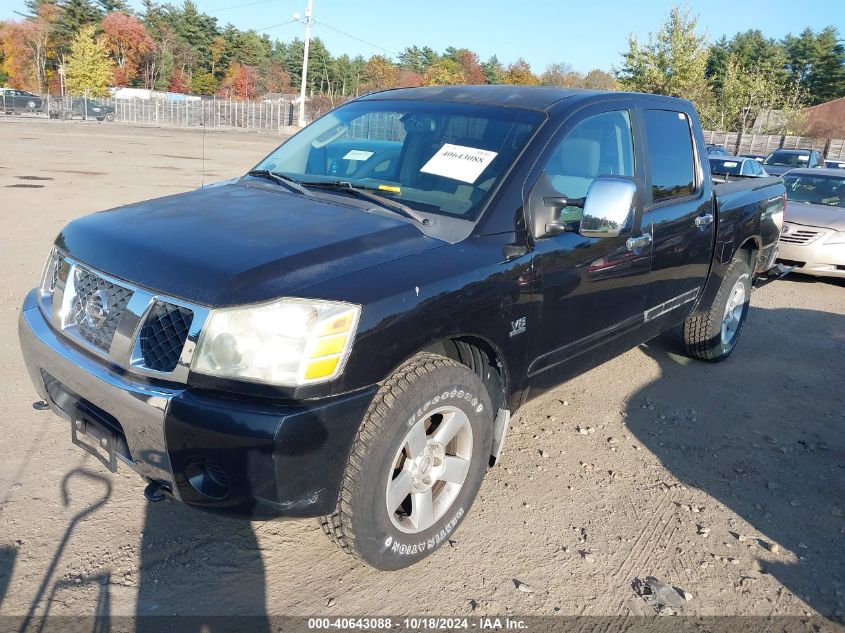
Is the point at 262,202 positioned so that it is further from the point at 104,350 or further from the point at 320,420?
the point at 320,420

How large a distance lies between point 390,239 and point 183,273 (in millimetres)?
807

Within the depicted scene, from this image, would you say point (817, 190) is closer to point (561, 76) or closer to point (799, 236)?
point (799, 236)

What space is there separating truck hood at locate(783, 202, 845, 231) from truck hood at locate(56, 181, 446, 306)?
778cm

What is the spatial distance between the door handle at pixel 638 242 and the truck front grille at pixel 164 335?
2403 mm

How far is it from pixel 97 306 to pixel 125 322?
27 cm

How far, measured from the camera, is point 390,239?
8.93 feet

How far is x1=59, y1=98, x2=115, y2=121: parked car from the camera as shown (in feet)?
171

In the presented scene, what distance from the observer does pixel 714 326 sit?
5.22 meters

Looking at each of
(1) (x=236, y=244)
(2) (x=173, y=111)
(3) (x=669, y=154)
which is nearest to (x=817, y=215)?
(3) (x=669, y=154)

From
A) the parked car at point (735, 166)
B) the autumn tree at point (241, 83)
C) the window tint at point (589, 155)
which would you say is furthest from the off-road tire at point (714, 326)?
the autumn tree at point (241, 83)

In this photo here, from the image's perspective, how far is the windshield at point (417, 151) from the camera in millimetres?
3133

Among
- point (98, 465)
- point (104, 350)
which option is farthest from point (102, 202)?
point (104, 350)

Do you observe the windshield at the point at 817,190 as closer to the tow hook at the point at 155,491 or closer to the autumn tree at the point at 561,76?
the tow hook at the point at 155,491

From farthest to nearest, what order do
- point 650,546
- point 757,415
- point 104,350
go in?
point 757,415
point 650,546
point 104,350
